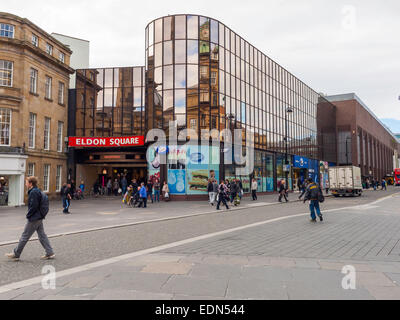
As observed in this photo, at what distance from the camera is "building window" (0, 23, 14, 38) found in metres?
23.5

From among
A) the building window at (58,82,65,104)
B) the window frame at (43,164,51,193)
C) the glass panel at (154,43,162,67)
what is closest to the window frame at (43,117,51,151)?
the window frame at (43,164,51,193)

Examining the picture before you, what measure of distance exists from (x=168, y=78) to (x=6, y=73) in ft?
40.0

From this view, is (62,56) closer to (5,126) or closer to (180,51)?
(5,126)

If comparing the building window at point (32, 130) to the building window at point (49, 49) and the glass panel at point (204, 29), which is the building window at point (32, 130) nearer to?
the building window at point (49, 49)

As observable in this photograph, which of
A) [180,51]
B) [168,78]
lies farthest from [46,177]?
[180,51]

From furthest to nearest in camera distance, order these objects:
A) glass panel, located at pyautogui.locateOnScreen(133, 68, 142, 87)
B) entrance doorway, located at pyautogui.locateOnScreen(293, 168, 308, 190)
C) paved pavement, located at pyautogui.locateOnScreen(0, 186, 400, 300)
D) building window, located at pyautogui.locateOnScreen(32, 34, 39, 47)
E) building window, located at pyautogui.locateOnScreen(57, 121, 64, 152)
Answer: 1. entrance doorway, located at pyautogui.locateOnScreen(293, 168, 308, 190)
2. glass panel, located at pyautogui.locateOnScreen(133, 68, 142, 87)
3. building window, located at pyautogui.locateOnScreen(57, 121, 64, 152)
4. building window, located at pyautogui.locateOnScreen(32, 34, 39, 47)
5. paved pavement, located at pyautogui.locateOnScreen(0, 186, 400, 300)

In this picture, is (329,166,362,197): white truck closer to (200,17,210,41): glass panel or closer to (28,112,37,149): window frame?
(200,17,210,41): glass panel

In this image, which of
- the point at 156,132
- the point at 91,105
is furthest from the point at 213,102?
the point at 91,105

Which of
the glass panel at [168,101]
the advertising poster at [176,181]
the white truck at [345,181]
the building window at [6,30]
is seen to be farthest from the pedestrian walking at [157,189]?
the white truck at [345,181]

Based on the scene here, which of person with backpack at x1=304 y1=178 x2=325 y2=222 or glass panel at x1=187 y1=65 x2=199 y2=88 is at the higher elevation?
glass panel at x1=187 y1=65 x2=199 y2=88

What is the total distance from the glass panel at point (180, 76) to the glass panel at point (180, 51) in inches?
24.1

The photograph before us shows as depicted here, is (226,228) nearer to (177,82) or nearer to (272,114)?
(177,82)

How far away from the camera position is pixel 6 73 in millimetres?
23422

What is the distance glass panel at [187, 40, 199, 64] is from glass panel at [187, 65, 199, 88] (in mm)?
550
